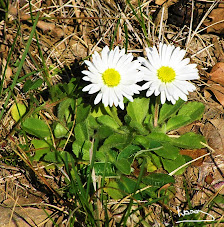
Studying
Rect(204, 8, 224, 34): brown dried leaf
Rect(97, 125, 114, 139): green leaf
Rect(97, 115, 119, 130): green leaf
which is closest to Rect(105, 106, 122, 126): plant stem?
Rect(97, 115, 119, 130): green leaf

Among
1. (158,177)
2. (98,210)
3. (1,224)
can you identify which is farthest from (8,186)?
(158,177)

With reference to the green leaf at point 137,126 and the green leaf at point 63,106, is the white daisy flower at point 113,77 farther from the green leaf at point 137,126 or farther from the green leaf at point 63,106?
the green leaf at point 63,106

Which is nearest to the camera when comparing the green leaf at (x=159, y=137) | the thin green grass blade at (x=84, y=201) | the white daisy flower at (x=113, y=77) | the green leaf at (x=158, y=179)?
the thin green grass blade at (x=84, y=201)

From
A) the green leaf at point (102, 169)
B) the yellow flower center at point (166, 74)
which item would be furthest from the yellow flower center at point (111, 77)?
the green leaf at point (102, 169)

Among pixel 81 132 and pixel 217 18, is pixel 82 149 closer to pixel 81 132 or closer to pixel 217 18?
pixel 81 132

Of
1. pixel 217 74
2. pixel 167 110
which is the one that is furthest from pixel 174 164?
pixel 217 74

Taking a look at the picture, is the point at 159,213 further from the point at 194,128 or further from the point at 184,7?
the point at 184,7

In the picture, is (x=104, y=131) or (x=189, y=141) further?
(x=189, y=141)
